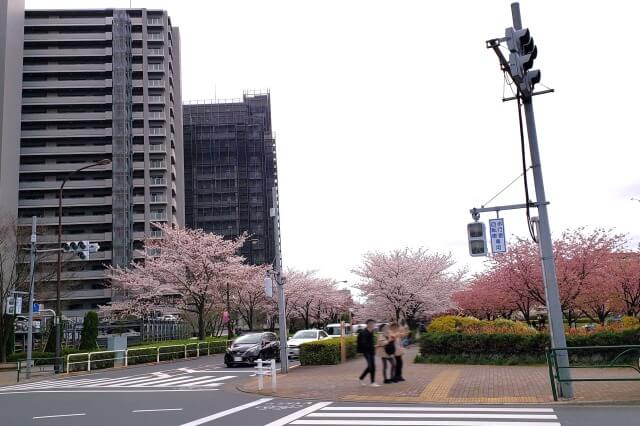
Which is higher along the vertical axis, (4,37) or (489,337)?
(4,37)

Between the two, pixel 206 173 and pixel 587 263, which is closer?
pixel 587 263

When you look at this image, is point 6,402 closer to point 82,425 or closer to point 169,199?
point 82,425

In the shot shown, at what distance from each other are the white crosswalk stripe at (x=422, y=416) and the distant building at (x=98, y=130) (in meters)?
63.5

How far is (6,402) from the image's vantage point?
14672mm

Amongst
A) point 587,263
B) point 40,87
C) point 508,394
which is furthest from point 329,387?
point 40,87

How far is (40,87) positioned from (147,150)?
51.7 feet

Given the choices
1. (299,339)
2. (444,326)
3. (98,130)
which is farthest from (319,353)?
(98,130)

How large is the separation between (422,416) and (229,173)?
100.0m

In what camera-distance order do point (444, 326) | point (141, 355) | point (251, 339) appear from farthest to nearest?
point (141, 355), point (251, 339), point (444, 326)

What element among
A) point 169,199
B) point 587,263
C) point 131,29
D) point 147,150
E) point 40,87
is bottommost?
point 587,263

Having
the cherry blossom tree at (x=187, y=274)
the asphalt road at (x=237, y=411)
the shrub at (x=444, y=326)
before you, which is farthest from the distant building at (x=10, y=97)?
the asphalt road at (x=237, y=411)

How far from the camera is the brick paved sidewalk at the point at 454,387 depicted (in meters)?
11.9

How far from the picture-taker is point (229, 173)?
354 feet

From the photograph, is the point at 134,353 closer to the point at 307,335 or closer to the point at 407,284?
the point at 307,335
